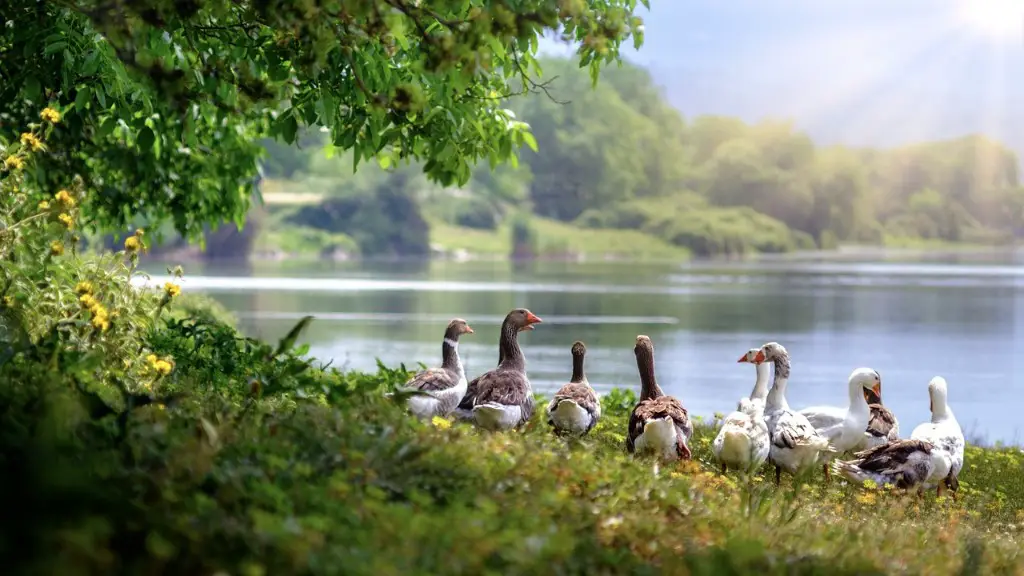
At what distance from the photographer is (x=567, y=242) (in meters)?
104

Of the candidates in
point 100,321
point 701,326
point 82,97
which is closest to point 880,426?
point 100,321

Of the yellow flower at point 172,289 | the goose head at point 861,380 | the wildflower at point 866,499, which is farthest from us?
the goose head at point 861,380

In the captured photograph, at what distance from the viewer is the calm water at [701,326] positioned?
22.7 metres

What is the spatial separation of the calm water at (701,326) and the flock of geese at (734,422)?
6.64 metres

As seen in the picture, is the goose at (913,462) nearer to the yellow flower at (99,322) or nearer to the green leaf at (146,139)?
the yellow flower at (99,322)

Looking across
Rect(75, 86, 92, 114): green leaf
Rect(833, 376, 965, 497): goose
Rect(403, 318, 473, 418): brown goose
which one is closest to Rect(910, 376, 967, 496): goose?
Rect(833, 376, 965, 497): goose

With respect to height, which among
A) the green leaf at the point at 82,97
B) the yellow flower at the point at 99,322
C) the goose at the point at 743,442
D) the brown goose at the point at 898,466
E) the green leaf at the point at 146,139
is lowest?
the brown goose at the point at 898,466

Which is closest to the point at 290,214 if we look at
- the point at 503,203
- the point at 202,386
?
the point at 503,203

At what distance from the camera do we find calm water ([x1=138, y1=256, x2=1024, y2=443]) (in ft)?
74.5

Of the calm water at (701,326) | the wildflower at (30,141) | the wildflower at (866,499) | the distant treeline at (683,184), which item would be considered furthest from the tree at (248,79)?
the distant treeline at (683,184)

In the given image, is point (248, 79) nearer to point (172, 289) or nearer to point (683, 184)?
point (172, 289)

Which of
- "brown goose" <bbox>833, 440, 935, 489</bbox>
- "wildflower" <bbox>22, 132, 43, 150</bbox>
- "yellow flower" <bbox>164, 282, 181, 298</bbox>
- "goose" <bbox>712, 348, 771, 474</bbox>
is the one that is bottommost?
"brown goose" <bbox>833, 440, 935, 489</bbox>

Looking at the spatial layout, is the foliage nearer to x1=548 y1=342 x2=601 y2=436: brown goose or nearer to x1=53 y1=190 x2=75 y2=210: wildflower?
x1=53 y1=190 x2=75 y2=210: wildflower

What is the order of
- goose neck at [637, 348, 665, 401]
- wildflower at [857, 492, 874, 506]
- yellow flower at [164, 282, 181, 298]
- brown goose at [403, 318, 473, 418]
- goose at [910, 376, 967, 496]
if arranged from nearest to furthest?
yellow flower at [164, 282, 181, 298] → wildflower at [857, 492, 874, 506] → brown goose at [403, 318, 473, 418] → goose at [910, 376, 967, 496] → goose neck at [637, 348, 665, 401]
